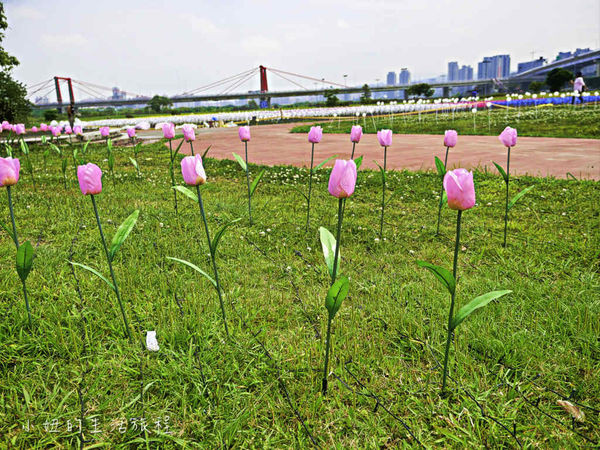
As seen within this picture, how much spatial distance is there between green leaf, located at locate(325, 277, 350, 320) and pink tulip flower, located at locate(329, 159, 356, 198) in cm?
29

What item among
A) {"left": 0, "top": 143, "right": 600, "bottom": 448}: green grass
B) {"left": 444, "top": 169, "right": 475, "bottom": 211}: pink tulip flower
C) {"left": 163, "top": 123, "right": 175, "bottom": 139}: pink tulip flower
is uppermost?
{"left": 163, "top": 123, "right": 175, "bottom": 139}: pink tulip flower

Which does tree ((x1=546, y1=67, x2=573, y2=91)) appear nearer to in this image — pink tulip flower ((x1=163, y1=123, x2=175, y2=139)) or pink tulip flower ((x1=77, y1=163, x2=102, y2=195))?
pink tulip flower ((x1=163, y1=123, x2=175, y2=139))

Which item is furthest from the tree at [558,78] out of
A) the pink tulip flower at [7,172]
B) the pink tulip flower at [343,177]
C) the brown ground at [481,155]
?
the pink tulip flower at [7,172]

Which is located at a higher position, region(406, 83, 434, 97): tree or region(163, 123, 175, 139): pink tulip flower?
region(406, 83, 434, 97): tree

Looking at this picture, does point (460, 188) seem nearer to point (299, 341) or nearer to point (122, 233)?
point (299, 341)

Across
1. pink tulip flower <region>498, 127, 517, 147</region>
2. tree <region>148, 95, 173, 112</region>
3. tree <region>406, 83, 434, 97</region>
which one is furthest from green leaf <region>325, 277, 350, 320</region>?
tree <region>148, 95, 173, 112</region>

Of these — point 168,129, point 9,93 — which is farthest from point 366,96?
point 168,129

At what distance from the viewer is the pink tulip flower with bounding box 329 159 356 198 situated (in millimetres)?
1240

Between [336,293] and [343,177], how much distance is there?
0.39 m

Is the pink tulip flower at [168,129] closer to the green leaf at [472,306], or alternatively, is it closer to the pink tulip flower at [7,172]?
the pink tulip flower at [7,172]

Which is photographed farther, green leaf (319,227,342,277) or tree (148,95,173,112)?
tree (148,95,173,112)

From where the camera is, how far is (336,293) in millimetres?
1262

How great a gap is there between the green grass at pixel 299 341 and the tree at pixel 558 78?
169ft

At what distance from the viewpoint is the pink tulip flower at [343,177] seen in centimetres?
124
